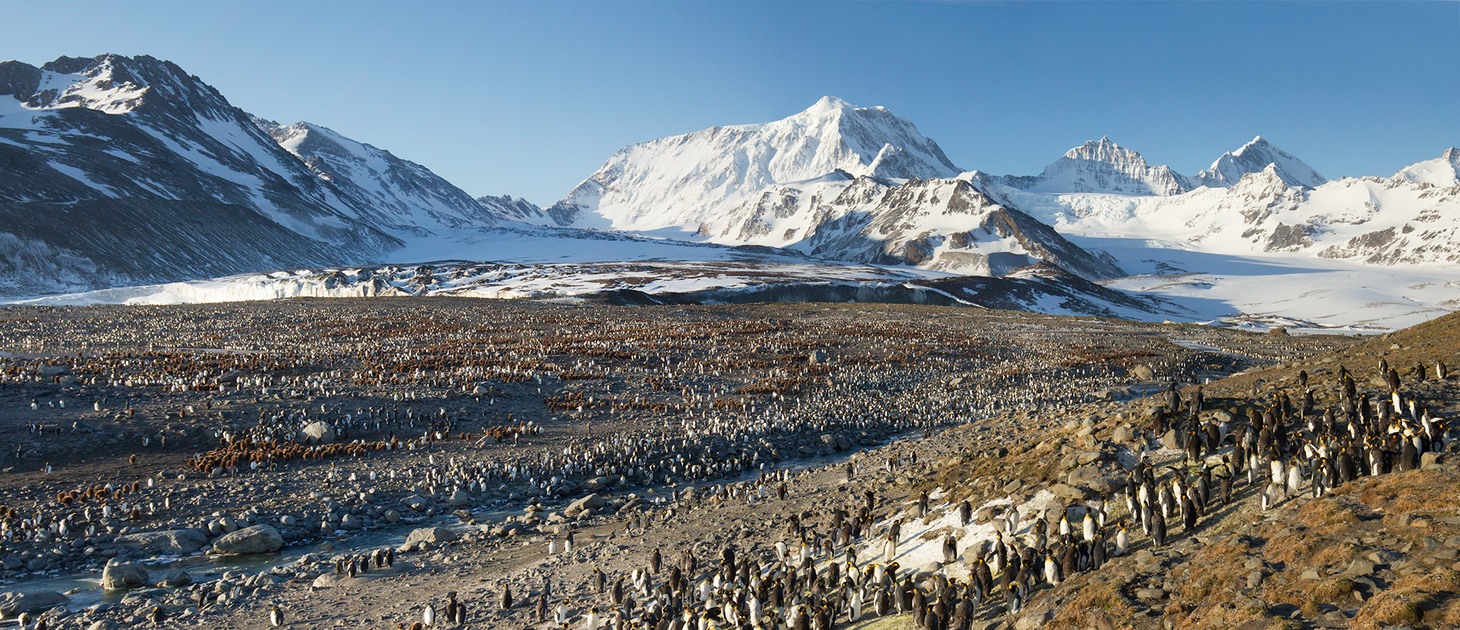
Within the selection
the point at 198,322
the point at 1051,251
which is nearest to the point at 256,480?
the point at 198,322

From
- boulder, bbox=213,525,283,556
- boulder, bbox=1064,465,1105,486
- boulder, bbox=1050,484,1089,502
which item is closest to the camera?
boulder, bbox=1050,484,1089,502

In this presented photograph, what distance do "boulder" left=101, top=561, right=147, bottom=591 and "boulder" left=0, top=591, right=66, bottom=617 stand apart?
2.00 feet

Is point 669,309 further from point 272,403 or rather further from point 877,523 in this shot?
point 877,523

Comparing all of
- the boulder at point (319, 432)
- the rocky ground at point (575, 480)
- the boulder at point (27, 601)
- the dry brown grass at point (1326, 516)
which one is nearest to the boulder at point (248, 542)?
the rocky ground at point (575, 480)

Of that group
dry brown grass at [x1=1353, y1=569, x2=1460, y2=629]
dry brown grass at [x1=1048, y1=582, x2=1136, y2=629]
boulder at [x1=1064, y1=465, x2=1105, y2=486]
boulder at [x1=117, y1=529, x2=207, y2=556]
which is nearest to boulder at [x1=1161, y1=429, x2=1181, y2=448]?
boulder at [x1=1064, y1=465, x2=1105, y2=486]

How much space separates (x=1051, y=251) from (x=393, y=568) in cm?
17833

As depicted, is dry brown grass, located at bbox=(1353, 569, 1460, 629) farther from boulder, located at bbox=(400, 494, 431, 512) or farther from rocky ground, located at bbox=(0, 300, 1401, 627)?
boulder, located at bbox=(400, 494, 431, 512)

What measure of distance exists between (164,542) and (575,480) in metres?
8.11

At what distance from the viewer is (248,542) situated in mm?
15109

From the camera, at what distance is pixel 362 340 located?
137 ft

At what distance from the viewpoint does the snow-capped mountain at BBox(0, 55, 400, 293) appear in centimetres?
10450

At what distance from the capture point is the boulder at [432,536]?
15162 millimetres

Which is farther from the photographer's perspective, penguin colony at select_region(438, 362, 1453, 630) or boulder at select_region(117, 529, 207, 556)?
boulder at select_region(117, 529, 207, 556)

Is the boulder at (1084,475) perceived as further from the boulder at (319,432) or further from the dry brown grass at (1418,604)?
the boulder at (319,432)
